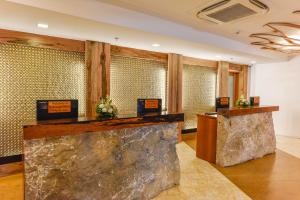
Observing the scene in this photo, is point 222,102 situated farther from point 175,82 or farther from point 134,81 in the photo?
point 134,81

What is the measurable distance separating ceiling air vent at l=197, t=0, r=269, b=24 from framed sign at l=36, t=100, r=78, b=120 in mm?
2242

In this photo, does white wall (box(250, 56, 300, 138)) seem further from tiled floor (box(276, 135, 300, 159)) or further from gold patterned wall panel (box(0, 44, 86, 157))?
gold patterned wall panel (box(0, 44, 86, 157))

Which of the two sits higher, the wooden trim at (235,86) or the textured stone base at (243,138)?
the wooden trim at (235,86)

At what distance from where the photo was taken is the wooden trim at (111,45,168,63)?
13.9 feet

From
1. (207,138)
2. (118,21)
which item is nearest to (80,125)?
(118,21)

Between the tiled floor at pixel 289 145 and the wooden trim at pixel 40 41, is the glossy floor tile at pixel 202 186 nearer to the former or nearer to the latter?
the tiled floor at pixel 289 145

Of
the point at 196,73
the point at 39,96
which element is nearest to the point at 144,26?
the point at 39,96

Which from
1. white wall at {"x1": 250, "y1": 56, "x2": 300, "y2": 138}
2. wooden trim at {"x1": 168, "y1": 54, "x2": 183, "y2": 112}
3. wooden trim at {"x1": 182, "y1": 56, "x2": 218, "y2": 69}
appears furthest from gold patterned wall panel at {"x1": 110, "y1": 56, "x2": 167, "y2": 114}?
white wall at {"x1": 250, "y1": 56, "x2": 300, "y2": 138}

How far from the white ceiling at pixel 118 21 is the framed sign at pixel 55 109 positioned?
111 cm

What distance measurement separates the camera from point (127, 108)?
4.55m

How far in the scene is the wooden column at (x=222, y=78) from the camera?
623 centimetres

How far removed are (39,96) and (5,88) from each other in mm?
515

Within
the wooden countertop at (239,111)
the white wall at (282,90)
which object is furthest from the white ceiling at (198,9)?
the white wall at (282,90)

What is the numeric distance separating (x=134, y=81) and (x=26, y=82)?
2.22 metres
